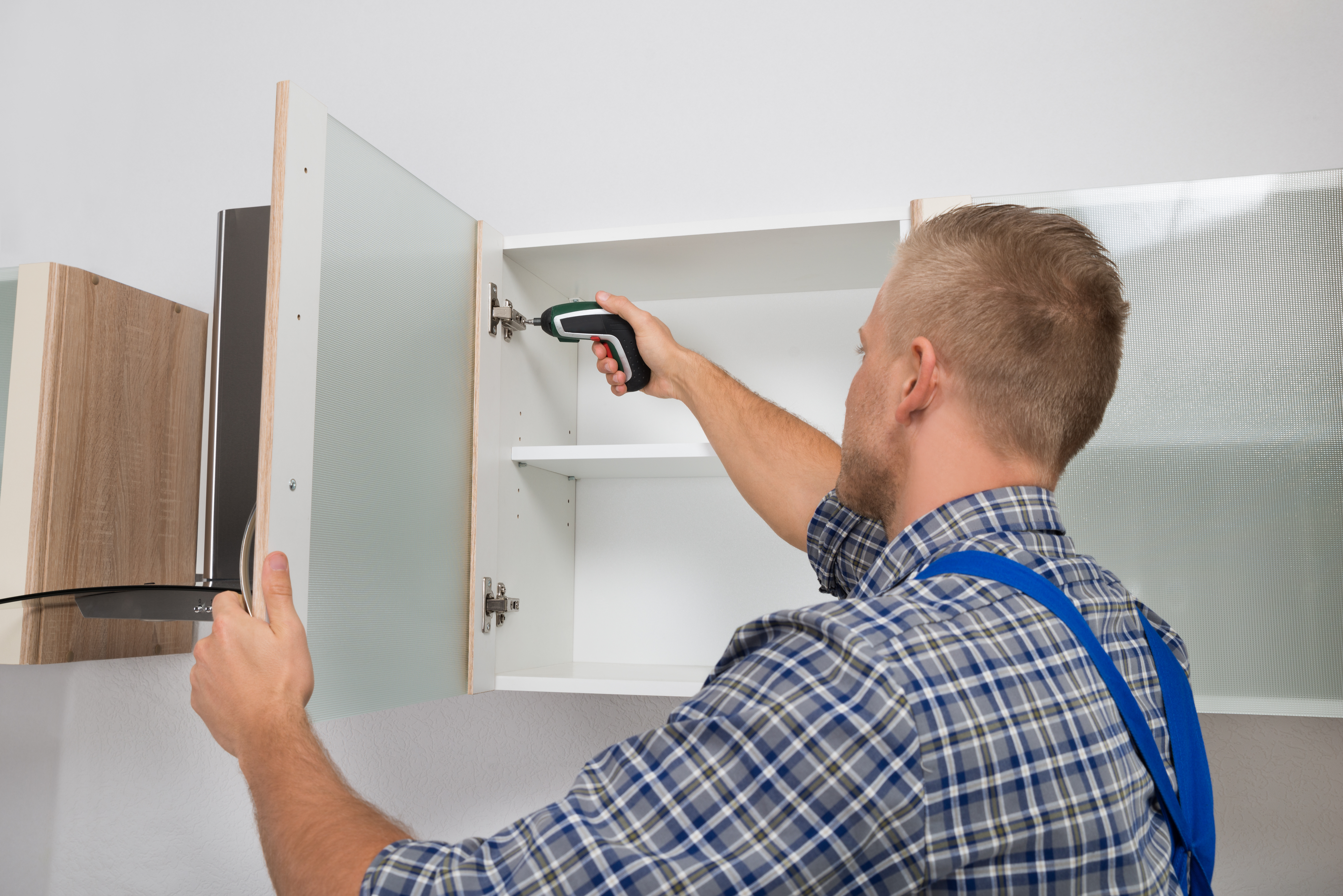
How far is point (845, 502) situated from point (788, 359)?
56 centimetres

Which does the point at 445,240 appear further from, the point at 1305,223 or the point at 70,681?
the point at 70,681

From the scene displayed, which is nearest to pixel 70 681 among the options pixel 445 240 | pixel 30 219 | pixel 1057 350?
pixel 30 219

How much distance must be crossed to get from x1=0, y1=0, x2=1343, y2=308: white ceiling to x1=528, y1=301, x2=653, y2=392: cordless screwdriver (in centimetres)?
33

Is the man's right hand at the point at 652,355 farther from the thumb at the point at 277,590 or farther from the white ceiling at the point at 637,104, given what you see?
the thumb at the point at 277,590

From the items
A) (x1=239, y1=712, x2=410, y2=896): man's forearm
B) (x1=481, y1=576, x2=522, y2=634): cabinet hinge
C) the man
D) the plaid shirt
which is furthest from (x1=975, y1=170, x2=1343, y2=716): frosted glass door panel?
(x1=239, y1=712, x2=410, y2=896): man's forearm

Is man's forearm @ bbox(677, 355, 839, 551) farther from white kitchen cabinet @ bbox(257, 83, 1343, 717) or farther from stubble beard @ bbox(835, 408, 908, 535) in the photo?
stubble beard @ bbox(835, 408, 908, 535)

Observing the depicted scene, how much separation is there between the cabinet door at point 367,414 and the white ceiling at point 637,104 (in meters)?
0.45

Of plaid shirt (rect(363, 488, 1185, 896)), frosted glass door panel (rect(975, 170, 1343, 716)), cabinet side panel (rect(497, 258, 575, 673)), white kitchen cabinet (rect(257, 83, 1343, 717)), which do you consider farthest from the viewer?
cabinet side panel (rect(497, 258, 575, 673))

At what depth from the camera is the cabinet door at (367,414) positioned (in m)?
0.78

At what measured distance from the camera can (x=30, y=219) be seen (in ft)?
5.51

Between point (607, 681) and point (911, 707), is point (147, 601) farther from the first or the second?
point (911, 707)

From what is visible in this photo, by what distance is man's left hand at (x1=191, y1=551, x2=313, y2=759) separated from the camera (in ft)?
2.28

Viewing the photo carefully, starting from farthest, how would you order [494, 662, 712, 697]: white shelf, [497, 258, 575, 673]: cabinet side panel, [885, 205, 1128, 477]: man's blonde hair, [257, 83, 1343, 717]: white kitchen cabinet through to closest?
[497, 258, 575, 673]: cabinet side panel → [494, 662, 712, 697]: white shelf → [257, 83, 1343, 717]: white kitchen cabinet → [885, 205, 1128, 477]: man's blonde hair

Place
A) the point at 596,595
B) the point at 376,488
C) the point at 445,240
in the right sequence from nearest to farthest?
the point at 376,488, the point at 445,240, the point at 596,595
